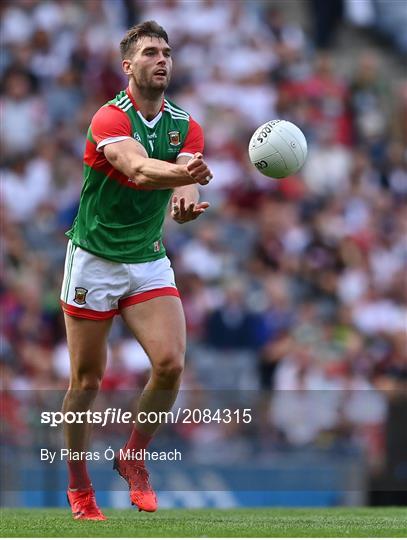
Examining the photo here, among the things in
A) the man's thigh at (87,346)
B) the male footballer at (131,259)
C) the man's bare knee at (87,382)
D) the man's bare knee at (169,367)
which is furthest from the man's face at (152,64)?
the man's bare knee at (87,382)

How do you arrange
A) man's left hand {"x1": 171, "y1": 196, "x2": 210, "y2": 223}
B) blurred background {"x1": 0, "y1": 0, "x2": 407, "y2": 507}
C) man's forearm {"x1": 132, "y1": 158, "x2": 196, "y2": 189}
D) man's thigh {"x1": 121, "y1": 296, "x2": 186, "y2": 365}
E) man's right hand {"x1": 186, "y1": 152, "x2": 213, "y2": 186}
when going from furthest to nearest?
blurred background {"x1": 0, "y1": 0, "x2": 407, "y2": 507}
man's thigh {"x1": 121, "y1": 296, "x2": 186, "y2": 365}
man's left hand {"x1": 171, "y1": 196, "x2": 210, "y2": 223}
man's forearm {"x1": 132, "y1": 158, "x2": 196, "y2": 189}
man's right hand {"x1": 186, "y1": 152, "x2": 213, "y2": 186}

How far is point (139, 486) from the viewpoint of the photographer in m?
8.05

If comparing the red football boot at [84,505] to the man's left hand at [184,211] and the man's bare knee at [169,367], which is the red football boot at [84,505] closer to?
the man's bare knee at [169,367]

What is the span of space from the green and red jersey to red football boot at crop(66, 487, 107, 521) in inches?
54.0

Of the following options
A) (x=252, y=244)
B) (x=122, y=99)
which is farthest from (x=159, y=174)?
(x=252, y=244)

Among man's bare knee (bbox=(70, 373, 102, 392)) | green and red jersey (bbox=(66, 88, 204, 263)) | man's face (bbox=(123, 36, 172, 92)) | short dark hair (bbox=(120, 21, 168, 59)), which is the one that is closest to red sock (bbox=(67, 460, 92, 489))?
man's bare knee (bbox=(70, 373, 102, 392))

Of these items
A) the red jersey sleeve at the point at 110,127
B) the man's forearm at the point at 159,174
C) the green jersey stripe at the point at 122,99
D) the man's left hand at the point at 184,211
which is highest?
the green jersey stripe at the point at 122,99

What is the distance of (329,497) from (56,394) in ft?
8.16

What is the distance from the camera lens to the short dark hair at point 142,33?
7.79m

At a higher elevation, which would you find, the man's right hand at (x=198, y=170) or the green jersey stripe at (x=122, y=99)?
the green jersey stripe at (x=122, y=99)

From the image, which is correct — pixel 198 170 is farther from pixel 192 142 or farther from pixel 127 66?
pixel 127 66

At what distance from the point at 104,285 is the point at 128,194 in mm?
542

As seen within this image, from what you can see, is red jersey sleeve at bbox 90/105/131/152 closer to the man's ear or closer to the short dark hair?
the man's ear

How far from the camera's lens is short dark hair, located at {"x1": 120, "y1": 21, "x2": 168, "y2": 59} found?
25.6 feet
